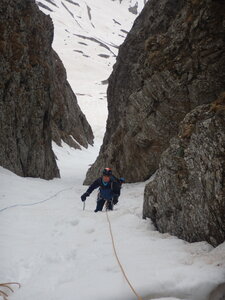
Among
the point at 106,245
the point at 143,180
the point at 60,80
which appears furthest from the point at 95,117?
the point at 106,245

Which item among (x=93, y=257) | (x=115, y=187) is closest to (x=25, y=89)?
(x=115, y=187)

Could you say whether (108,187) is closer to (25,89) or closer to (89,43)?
(25,89)

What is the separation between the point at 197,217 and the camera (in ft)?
17.2

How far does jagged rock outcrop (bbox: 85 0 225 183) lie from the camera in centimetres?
1146

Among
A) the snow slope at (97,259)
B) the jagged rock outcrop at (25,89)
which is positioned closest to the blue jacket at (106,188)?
the snow slope at (97,259)

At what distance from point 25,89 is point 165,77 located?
958 centimetres

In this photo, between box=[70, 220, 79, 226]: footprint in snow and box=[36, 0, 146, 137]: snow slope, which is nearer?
box=[70, 220, 79, 226]: footprint in snow

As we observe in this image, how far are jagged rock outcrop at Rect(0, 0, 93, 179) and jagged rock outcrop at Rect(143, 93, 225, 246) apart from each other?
11.5 metres

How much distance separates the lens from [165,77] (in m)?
13.1

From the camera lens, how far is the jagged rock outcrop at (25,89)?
16.2 meters

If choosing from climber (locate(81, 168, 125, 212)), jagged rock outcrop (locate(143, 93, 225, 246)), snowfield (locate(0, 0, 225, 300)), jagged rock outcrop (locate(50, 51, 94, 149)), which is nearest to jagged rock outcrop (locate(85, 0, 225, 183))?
climber (locate(81, 168, 125, 212))

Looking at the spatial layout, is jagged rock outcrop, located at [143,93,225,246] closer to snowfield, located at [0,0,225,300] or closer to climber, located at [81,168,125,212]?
snowfield, located at [0,0,225,300]

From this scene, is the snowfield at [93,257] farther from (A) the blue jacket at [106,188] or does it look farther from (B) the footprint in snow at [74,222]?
(A) the blue jacket at [106,188]

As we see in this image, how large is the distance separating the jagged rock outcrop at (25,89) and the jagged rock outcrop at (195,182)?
11498 mm
